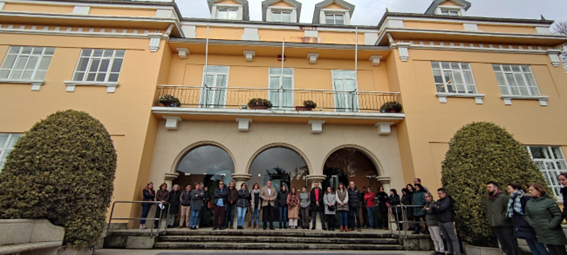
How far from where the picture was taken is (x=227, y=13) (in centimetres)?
1262

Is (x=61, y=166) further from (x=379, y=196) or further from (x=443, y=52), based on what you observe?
(x=443, y=52)

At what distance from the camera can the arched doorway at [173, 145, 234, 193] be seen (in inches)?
392

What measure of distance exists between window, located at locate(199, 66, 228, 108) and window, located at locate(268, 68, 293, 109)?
189 centimetres

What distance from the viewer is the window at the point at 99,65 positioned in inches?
384

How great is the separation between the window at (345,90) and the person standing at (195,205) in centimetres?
561

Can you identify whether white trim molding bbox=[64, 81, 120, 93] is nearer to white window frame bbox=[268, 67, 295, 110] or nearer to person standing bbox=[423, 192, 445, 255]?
white window frame bbox=[268, 67, 295, 110]

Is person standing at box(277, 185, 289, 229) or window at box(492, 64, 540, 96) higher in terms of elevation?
window at box(492, 64, 540, 96)

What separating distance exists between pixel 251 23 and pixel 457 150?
9.43 m

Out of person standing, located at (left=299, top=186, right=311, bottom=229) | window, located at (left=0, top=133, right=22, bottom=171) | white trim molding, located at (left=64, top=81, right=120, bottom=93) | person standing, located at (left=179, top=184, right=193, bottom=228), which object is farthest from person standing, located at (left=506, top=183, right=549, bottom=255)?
window, located at (left=0, top=133, right=22, bottom=171)

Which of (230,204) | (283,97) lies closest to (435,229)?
(230,204)

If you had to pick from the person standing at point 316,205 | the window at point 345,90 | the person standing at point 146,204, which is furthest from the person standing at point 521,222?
the person standing at point 146,204

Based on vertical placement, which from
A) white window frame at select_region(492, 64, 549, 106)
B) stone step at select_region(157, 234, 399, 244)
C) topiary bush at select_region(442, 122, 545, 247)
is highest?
white window frame at select_region(492, 64, 549, 106)

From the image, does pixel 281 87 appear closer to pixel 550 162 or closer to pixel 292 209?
pixel 292 209

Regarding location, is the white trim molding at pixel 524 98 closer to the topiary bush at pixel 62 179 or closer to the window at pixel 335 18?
the window at pixel 335 18
